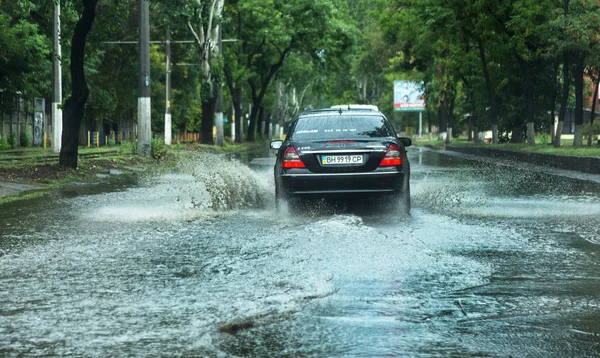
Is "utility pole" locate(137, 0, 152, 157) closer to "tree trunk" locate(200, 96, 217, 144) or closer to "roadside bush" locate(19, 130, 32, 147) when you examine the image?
"tree trunk" locate(200, 96, 217, 144)

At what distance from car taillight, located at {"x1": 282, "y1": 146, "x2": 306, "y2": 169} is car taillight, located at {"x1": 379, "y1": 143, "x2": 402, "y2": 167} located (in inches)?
42.9

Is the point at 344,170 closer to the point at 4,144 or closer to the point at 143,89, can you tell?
the point at 143,89

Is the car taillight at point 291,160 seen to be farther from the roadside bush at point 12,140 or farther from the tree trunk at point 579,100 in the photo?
the roadside bush at point 12,140

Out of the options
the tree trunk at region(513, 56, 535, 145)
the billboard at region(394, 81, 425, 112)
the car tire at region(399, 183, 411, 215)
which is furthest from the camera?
the billboard at region(394, 81, 425, 112)

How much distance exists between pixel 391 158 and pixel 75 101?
11.9 metres

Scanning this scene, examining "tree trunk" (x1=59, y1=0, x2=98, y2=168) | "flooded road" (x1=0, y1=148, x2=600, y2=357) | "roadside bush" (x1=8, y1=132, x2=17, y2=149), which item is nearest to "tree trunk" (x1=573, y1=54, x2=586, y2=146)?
"tree trunk" (x1=59, y1=0, x2=98, y2=168)

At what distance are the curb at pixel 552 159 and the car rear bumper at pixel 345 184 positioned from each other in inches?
469

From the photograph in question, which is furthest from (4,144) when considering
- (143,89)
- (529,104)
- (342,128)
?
(342,128)

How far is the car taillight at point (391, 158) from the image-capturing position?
11930 millimetres

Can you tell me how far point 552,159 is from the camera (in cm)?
2709

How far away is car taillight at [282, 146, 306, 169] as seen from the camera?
12.0 metres

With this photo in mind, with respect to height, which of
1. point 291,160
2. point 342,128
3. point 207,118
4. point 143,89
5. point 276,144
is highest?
point 143,89

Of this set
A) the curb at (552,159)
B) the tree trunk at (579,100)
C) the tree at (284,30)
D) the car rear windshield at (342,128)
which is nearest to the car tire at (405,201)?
the car rear windshield at (342,128)

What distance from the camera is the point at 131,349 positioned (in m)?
5.09
